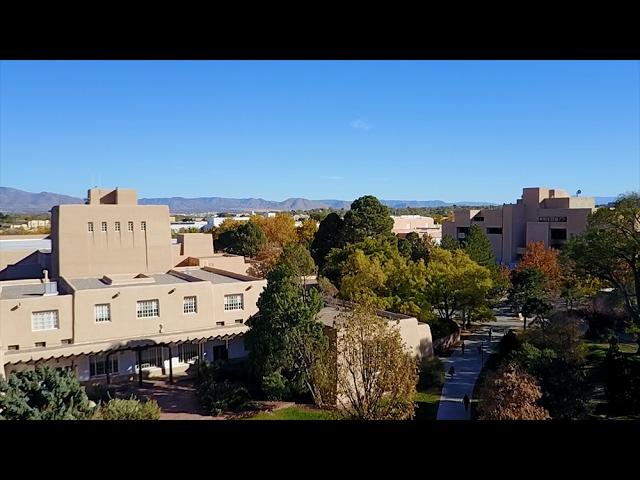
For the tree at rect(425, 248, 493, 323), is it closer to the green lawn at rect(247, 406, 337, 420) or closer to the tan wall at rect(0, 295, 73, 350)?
the green lawn at rect(247, 406, 337, 420)

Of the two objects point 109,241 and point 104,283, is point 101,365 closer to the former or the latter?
point 104,283

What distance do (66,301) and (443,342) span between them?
1033 cm

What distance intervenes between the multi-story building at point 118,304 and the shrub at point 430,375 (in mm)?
5033

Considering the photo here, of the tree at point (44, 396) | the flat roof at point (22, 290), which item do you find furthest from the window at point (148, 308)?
the tree at point (44, 396)

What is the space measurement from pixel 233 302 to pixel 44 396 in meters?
6.90

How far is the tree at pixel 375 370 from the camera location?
28.2 ft

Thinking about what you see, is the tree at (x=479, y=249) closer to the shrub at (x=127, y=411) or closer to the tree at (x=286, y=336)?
the tree at (x=286, y=336)

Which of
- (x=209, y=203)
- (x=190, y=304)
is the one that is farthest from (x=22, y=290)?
(x=209, y=203)

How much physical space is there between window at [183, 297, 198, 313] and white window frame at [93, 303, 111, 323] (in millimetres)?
1928

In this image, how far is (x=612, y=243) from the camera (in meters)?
14.0

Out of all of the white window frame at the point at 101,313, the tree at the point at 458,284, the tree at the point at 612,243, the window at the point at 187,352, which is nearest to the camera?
the white window frame at the point at 101,313
